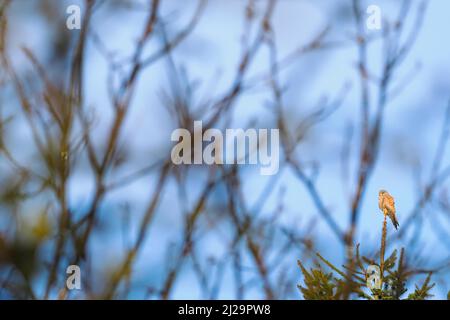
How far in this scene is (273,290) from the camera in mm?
2100

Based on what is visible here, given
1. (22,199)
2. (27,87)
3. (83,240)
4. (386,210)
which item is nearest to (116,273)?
(83,240)

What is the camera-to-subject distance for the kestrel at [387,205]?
76 centimetres

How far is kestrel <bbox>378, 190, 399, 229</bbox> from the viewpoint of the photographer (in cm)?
76

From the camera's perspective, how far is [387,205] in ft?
2.49

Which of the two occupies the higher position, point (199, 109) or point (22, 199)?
point (199, 109)
